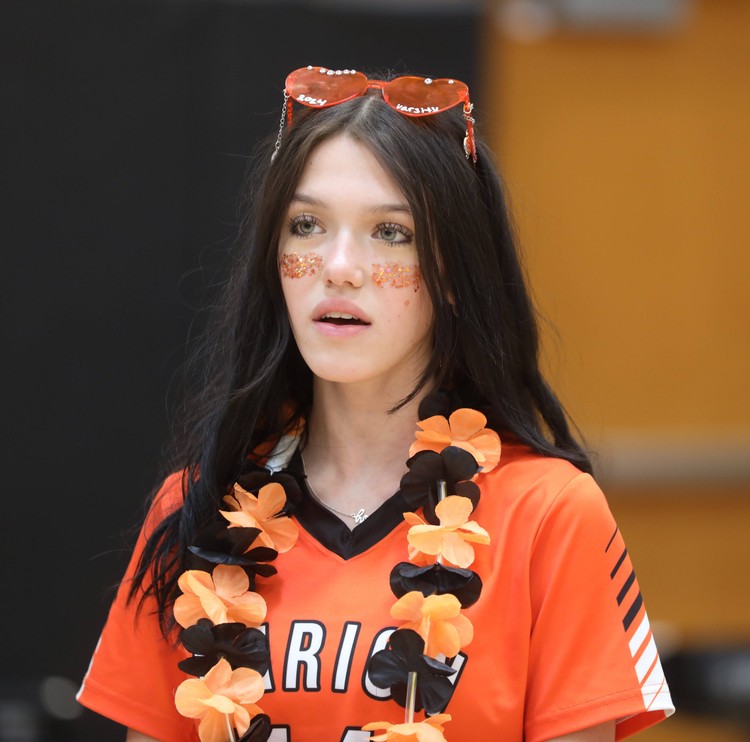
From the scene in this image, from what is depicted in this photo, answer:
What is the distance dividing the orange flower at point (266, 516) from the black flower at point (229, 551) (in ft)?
0.07

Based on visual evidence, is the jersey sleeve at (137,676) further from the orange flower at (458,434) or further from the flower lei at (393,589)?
the orange flower at (458,434)

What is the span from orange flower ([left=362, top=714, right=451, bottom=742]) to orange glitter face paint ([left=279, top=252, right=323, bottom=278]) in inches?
31.5

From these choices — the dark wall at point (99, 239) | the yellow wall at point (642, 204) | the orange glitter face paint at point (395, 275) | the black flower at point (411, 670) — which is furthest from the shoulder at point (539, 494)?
the yellow wall at point (642, 204)

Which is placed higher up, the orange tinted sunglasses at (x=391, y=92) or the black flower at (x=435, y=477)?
the orange tinted sunglasses at (x=391, y=92)

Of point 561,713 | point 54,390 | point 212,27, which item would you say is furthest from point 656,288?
point 561,713

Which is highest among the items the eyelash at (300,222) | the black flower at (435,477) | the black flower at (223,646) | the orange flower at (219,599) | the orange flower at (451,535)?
the eyelash at (300,222)

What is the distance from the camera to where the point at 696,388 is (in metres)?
5.44

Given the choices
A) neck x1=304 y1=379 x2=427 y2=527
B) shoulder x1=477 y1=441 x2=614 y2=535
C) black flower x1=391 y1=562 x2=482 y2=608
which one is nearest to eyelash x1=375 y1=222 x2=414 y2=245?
neck x1=304 y1=379 x2=427 y2=527

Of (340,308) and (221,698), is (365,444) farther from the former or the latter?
(221,698)

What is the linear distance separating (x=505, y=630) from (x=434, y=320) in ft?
1.91

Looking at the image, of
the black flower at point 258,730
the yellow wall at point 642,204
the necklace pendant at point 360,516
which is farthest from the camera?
the yellow wall at point 642,204

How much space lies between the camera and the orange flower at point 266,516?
92.0 inches

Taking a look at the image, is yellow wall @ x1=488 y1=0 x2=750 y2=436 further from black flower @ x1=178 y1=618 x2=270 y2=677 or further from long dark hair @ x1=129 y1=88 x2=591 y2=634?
black flower @ x1=178 y1=618 x2=270 y2=677

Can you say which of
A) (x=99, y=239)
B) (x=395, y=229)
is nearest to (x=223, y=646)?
(x=395, y=229)
